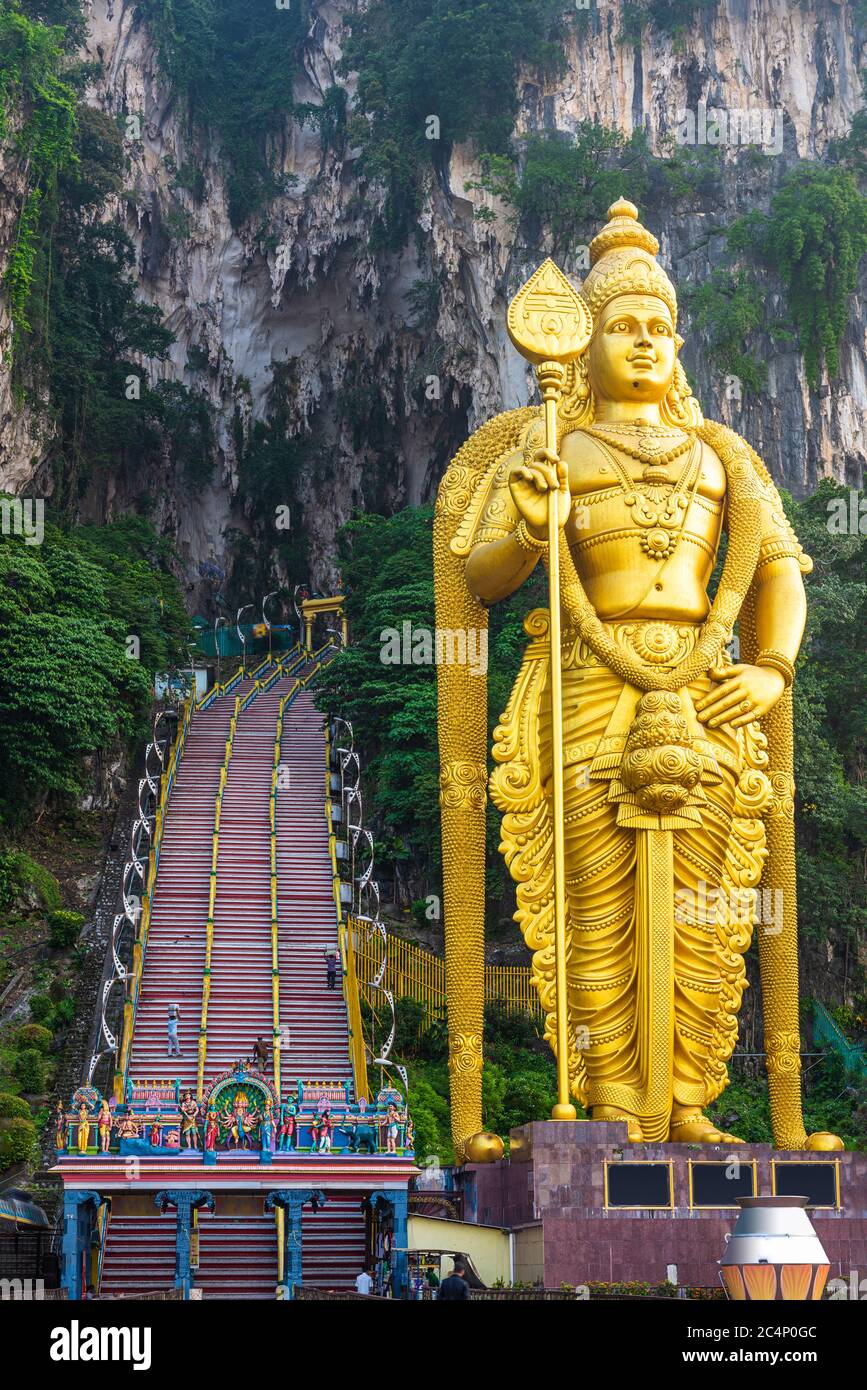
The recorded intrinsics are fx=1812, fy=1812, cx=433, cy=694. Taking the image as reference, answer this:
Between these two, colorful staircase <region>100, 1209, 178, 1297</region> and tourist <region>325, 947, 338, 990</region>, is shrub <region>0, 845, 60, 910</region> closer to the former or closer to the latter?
tourist <region>325, 947, 338, 990</region>

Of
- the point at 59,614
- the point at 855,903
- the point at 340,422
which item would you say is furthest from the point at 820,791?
the point at 340,422

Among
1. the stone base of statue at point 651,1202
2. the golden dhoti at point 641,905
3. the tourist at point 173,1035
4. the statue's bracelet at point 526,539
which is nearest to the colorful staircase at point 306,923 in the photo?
the tourist at point 173,1035

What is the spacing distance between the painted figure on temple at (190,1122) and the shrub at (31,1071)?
204 inches

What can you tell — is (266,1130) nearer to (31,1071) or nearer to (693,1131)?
(693,1131)

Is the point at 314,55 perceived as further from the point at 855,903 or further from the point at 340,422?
the point at 855,903

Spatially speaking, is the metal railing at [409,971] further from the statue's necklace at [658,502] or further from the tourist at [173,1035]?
the statue's necklace at [658,502]

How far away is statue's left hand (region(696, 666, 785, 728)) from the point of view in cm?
1082

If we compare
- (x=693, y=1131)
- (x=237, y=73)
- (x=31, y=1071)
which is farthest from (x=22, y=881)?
(x=237, y=73)

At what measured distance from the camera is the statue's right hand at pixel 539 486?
10367 mm

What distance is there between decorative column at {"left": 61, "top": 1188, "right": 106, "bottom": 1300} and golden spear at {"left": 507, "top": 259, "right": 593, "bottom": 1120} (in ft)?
8.88

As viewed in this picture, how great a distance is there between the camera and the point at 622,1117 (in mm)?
10266

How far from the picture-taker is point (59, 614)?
21.2 m

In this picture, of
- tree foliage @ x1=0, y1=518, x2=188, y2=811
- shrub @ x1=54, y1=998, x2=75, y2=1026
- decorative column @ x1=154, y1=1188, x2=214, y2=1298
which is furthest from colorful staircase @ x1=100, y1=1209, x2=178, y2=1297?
tree foliage @ x1=0, y1=518, x2=188, y2=811

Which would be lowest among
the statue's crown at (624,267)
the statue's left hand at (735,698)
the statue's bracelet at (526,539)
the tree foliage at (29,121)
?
the statue's left hand at (735,698)
